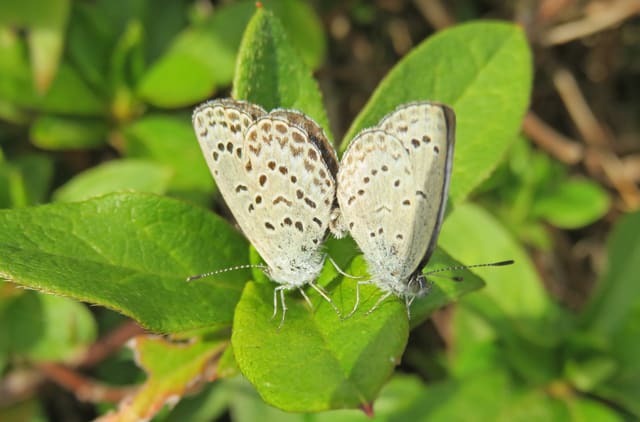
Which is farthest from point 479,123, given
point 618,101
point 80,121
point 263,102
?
point 618,101

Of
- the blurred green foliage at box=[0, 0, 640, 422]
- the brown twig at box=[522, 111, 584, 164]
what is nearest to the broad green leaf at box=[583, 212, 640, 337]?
the blurred green foliage at box=[0, 0, 640, 422]

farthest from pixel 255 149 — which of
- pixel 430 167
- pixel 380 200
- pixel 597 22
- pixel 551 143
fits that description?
pixel 597 22

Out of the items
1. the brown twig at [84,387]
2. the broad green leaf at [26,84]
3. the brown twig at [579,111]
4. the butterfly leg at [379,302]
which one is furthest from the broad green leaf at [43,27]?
the brown twig at [579,111]

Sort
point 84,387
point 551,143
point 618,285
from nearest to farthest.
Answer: point 84,387 → point 618,285 → point 551,143

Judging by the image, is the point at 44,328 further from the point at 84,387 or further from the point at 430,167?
the point at 430,167

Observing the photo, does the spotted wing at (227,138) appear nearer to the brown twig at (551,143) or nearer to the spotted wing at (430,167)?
the spotted wing at (430,167)

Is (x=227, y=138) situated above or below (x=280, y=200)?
above
